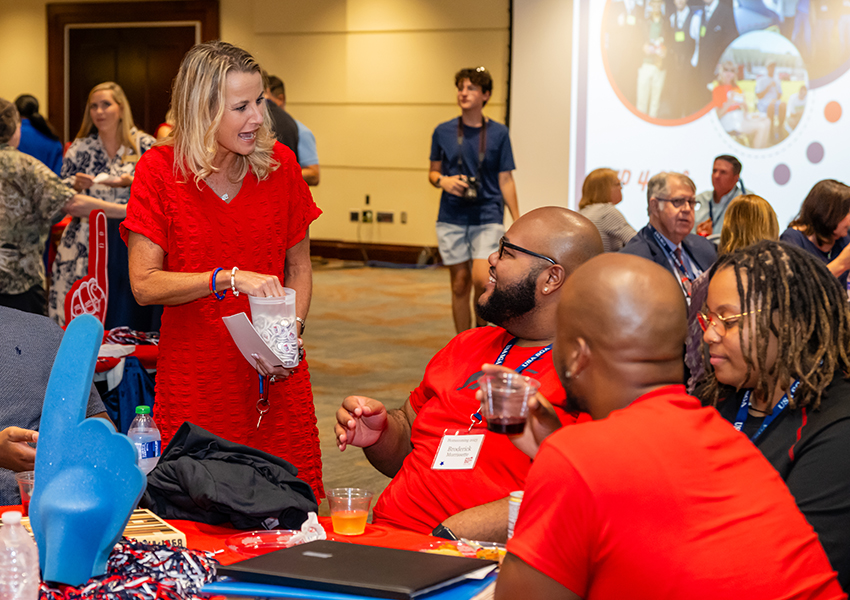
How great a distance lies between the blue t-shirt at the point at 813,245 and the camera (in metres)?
4.42

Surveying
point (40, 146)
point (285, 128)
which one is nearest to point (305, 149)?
point (285, 128)

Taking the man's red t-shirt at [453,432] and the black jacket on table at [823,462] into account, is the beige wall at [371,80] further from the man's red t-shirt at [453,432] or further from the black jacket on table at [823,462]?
the black jacket on table at [823,462]

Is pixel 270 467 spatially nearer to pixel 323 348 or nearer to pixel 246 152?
pixel 246 152

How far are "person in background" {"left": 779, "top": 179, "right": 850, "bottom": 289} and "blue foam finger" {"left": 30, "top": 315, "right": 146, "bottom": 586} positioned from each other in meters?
3.92

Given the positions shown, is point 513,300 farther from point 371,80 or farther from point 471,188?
point 371,80

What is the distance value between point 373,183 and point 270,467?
967 cm

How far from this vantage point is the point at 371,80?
1112cm

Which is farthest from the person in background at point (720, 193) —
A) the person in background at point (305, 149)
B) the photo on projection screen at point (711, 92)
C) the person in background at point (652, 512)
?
the person in background at point (652, 512)

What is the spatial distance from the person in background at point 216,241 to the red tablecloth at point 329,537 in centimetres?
68

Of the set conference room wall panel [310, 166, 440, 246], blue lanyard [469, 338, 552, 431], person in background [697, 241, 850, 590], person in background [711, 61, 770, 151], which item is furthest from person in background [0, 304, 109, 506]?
conference room wall panel [310, 166, 440, 246]

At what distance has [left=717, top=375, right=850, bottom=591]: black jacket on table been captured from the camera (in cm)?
146

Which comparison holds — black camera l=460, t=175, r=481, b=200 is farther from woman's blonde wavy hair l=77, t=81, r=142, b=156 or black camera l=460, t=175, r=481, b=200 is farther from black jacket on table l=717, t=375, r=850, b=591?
black jacket on table l=717, t=375, r=850, b=591

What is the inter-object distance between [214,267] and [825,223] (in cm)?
339

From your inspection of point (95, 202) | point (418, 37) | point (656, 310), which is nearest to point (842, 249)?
point (95, 202)
